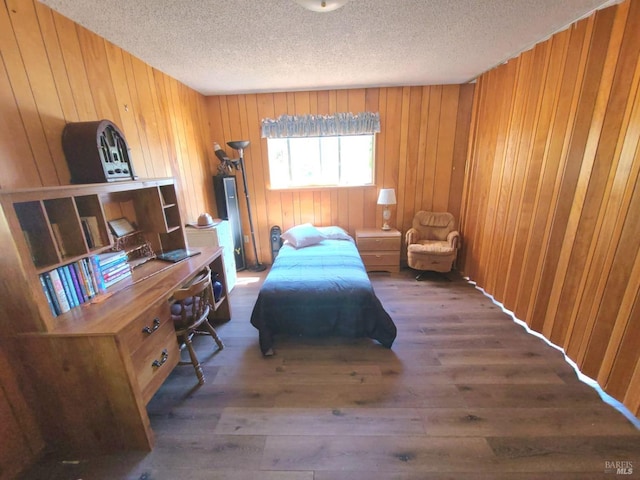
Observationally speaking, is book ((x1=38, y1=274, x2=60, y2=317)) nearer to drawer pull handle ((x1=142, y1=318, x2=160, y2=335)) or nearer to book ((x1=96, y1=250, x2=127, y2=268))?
book ((x1=96, y1=250, x2=127, y2=268))

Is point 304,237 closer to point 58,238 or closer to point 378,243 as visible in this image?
point 378,243

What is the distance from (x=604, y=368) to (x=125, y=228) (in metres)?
3.52

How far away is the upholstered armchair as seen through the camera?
3.23 metres

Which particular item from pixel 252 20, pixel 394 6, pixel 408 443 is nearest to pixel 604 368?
pixel 408 443

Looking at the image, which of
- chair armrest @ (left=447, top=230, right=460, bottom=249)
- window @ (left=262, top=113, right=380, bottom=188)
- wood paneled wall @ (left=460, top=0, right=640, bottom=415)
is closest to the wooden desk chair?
window @ (left=262, top=113, right=380, bottom=188)

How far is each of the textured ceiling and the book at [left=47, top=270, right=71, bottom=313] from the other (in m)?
1.57

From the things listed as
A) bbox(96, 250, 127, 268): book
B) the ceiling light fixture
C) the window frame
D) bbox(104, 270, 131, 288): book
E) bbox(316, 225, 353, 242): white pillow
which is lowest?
Result: bbox(316, 225, 353, 242): white pillow

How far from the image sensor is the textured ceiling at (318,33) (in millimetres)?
1601

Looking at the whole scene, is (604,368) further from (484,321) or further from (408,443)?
(408,443)

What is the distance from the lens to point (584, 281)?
1.77 metres

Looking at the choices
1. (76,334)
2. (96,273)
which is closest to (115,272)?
(96,273)

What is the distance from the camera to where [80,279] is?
1455 millimetres

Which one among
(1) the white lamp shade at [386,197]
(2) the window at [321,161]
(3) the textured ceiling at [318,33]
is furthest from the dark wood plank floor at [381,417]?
(3) the textured ceiling at [318,33]

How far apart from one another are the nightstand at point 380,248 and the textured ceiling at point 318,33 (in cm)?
193
